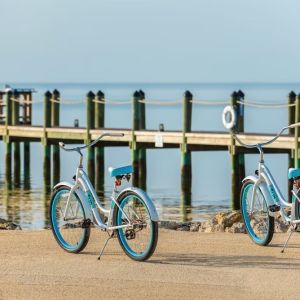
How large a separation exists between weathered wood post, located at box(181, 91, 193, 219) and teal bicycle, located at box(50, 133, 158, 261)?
1583cm

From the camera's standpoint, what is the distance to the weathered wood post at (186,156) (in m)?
27.8

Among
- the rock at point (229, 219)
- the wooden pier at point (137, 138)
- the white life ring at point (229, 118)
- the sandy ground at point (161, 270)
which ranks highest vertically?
the wooden pier at point (137, 138)

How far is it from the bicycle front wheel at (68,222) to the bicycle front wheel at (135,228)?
0.48 meters

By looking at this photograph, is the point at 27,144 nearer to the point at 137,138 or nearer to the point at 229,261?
the point at 137,138

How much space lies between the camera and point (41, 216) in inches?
965

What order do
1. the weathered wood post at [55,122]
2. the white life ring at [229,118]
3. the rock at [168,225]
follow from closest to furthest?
the white life ring at [229,118] → the rock at [168,225] → the weathered wood post at [55,122]

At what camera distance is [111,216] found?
32.4ft

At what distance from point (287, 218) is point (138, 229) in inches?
51.6

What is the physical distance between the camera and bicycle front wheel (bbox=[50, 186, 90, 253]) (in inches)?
A: 407

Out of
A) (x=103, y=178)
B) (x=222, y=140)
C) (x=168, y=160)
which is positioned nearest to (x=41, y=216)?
(x=222, y=140)

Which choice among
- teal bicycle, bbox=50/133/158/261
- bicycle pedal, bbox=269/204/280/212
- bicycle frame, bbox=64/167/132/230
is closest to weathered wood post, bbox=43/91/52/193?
teal bicycle, bbox=50/133/158/261

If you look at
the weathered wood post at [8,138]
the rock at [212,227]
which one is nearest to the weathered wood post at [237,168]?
the weathered wood post at [8,138]

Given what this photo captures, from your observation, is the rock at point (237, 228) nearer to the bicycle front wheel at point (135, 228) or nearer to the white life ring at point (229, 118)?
the white life ring at point (229, 118)

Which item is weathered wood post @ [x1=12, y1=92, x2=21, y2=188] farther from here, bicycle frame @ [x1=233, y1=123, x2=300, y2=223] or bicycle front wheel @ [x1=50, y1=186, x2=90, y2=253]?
bicycle frame @ [x1=233, y1=123, x2=300, y2=223]
